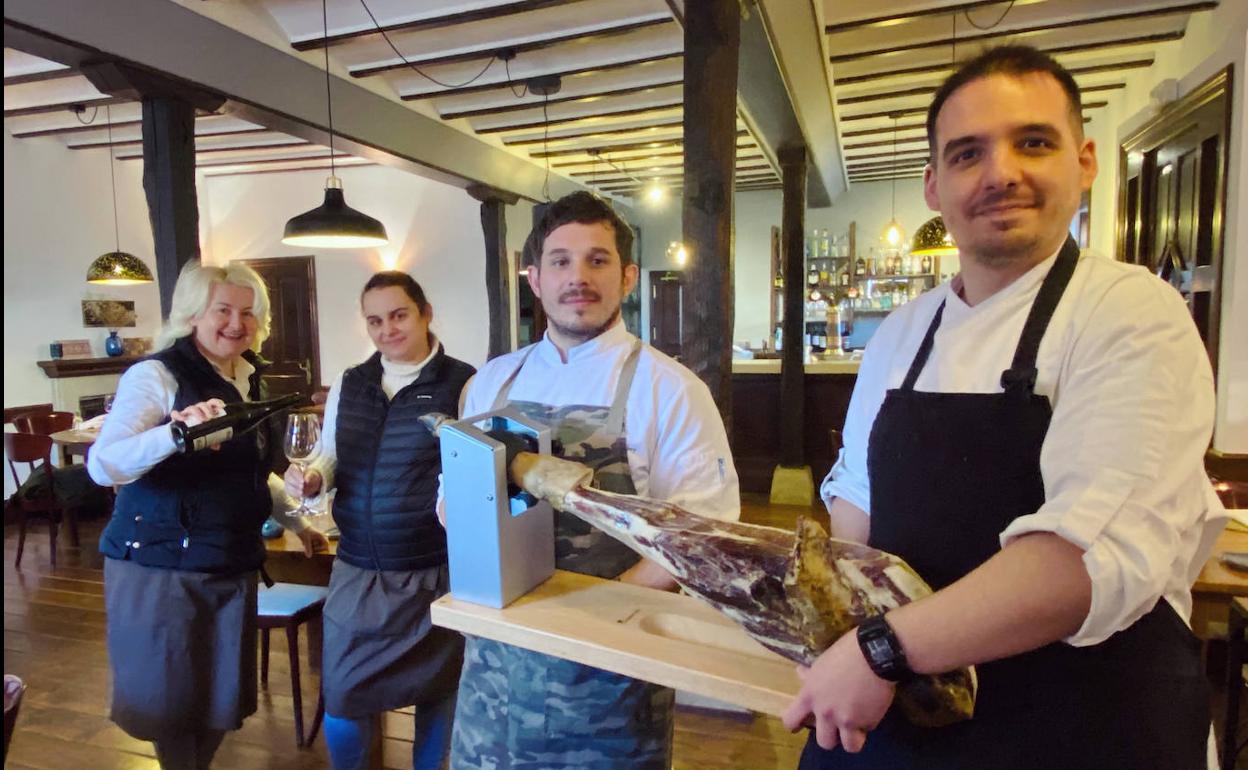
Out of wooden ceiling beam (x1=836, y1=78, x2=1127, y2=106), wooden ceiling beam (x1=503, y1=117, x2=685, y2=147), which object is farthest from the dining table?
wooden ceiling beam (x1=836, y1=78, x2=1127, y2=106)

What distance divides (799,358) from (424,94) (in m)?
3.27

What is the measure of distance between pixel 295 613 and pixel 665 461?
176 cm

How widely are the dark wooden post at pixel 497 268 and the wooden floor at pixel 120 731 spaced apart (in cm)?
408

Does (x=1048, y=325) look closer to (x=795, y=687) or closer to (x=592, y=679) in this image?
(x=795, y=687)

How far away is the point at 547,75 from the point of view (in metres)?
4.68

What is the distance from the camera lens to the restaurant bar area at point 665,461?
0.81 metres

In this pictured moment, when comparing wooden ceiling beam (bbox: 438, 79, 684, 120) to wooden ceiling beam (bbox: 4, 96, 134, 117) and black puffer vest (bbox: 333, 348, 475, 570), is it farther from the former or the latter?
black puffer vest (bbox: 333, 348, 475, 570)

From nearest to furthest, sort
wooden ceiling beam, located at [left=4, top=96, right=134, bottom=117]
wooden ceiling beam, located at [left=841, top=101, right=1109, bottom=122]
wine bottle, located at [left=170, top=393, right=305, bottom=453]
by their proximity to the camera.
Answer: wine bottle, located at [left=170, top=393, right=305, bottom=453] < wooden ceiling beam, located at [left=4, top=96, right=134, bottom=117] < wooden ceiling beam, located at [left=841, top=101, right=1109, bottom=122]

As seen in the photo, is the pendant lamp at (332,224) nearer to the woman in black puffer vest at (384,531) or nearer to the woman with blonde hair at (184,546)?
the woman with blonde hair at (184,546)

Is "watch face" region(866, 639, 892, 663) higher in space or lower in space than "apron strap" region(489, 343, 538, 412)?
lower

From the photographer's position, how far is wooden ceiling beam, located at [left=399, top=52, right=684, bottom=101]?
14.4ft

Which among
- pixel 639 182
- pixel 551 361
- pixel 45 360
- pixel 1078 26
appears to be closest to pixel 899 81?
pixel 1078 26

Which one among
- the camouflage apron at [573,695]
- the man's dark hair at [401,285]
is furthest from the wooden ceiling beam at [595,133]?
the camouflage apron at [573,695]

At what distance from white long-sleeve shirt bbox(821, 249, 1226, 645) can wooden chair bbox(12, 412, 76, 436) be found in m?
6.15
